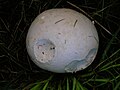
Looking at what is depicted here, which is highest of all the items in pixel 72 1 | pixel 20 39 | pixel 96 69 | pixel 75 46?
pixel 72 1

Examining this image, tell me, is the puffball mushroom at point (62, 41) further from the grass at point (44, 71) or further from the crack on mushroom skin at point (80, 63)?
the grass at point (44, 71)

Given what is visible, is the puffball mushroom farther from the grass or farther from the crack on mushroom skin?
the grass

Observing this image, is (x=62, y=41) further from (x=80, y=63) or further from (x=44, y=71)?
(x=44, y=71)

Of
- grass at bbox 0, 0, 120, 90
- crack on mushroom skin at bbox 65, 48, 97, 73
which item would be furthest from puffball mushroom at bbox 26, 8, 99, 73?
grass at bbox 0, 0, 120, 90

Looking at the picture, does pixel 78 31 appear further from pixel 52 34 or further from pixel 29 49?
pixel 29 49

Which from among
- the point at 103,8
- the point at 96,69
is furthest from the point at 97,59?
the point at 103,8
